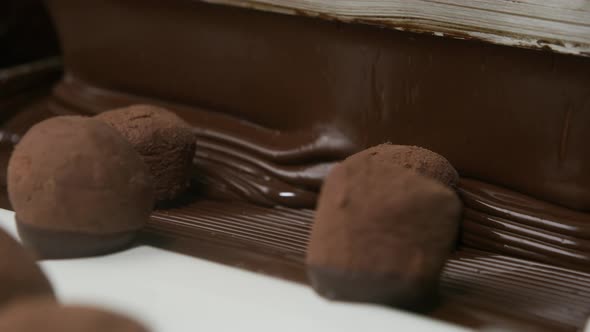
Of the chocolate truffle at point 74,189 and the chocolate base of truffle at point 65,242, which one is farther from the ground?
the chocolate truffle at point 74,189

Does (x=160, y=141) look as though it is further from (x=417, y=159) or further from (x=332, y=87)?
(x=417, y=159)

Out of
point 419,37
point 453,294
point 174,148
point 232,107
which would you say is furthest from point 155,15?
point 453,294

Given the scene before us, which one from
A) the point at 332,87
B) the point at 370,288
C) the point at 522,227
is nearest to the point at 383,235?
the point at 370,288

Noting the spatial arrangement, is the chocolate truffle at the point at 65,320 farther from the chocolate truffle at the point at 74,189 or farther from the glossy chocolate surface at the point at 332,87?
the glossy chocolate surface at the point at 332,87

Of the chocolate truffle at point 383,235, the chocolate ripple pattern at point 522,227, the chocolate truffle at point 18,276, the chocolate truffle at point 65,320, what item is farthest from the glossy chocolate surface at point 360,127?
the chocolate truffle at point 65,320

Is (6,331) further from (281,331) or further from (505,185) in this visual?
(505,185)

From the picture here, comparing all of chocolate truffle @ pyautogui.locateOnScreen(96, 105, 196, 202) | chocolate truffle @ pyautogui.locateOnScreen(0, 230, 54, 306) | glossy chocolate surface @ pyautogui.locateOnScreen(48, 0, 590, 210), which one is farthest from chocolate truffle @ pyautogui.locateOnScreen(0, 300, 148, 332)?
glossy chocolate surface @ pyautogui.locateOnScreen(48, 0, 590, 210)
